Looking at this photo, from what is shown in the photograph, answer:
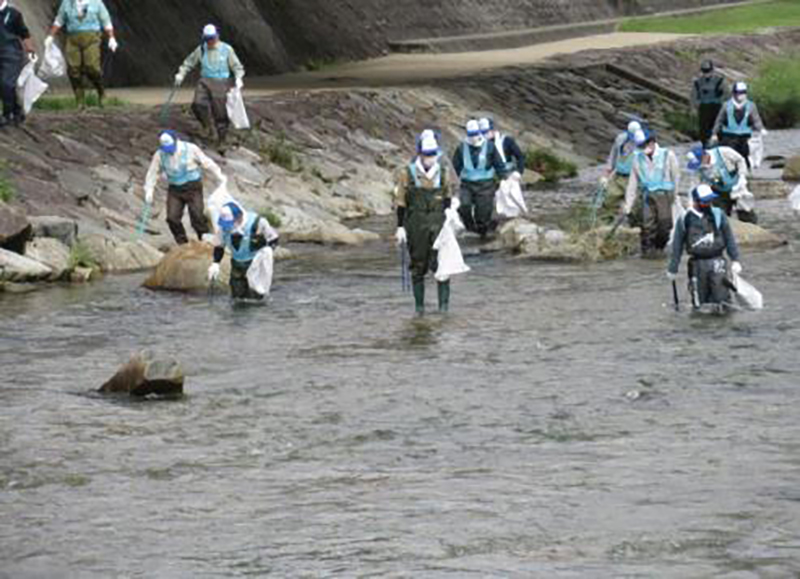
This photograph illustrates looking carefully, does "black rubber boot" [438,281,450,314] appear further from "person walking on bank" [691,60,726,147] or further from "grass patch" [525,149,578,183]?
"person walking on bank" [691,60,726,147]

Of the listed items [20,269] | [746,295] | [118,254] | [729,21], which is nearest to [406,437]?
[746,295]

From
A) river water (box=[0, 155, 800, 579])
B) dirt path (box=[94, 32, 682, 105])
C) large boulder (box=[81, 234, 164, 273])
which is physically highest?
dirt path (box=[94, 32, 682, 105])

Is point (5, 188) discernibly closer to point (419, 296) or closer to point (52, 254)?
point (52, 254)

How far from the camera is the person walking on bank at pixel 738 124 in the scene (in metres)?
34.7

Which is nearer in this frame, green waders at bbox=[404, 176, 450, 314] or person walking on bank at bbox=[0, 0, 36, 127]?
green waders at bbox=[404, 176, 450, 314]

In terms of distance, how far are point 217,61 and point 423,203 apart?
419 inches

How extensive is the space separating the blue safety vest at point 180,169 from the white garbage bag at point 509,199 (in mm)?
4908

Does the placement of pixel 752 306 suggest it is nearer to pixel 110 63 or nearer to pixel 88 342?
pixel 88 342

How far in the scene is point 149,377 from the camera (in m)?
20.5

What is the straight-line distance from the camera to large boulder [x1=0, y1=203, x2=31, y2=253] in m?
28.2

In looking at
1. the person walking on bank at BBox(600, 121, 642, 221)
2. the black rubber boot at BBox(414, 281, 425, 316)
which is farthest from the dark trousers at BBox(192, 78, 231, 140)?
the black rubber boot at BBox(414, 281, 425, 316)

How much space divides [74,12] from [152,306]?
9302 millimetres

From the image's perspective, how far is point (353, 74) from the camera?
159 ft

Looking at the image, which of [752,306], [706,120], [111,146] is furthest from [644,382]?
[706,120]
